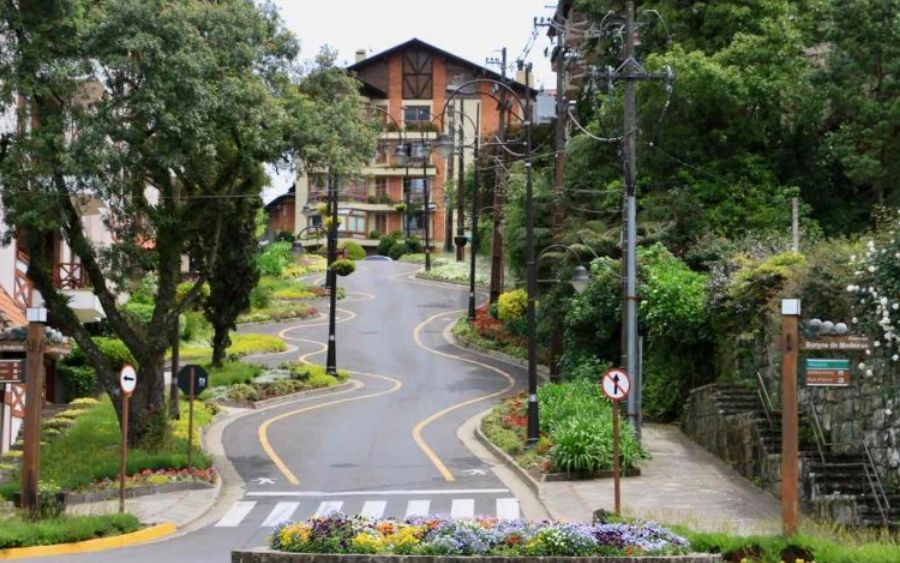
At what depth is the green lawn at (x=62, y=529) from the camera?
19062 millimetres

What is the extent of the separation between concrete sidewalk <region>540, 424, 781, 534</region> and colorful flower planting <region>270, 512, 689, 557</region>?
14.3 ft

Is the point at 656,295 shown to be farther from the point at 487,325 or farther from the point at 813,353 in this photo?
the point at 487,325

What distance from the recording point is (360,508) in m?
25.4

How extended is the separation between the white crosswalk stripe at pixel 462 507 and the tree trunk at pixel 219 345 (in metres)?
20.3

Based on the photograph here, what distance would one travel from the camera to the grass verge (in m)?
19.1

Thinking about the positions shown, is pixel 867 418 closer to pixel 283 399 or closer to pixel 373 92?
pixel 283 399

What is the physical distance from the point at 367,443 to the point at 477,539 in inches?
739

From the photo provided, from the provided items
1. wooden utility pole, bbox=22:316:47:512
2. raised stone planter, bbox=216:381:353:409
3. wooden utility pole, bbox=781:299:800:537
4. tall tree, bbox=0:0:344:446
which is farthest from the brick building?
wooden utility pole, bbox=781:299:800:537

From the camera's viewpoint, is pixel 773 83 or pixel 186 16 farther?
pixel 773 83

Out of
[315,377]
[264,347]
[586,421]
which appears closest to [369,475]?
[586,421]

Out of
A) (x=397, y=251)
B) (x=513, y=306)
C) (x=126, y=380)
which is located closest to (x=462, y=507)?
(x=126, y=380)

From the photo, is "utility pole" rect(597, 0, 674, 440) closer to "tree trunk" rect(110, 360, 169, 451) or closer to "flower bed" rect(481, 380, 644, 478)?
"flower bed" rect(481, 380, 644, 478)

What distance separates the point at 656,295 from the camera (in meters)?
34.9

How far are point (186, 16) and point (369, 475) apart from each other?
10.6m
